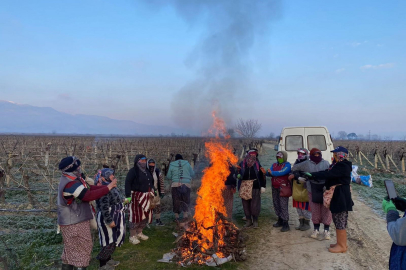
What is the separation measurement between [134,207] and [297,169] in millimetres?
3818

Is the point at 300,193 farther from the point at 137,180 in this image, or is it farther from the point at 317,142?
the point at 317,142

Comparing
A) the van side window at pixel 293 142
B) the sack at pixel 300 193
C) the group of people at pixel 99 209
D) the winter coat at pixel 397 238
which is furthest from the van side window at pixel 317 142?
the winter coat at pixel 397 238

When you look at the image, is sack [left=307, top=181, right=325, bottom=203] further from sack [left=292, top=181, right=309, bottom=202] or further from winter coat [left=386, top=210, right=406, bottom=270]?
winter coat [left=386, top=210, right=406, bottom=270]

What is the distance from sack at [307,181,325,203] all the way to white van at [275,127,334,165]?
427cm

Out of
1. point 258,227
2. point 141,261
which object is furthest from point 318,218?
point 141,261

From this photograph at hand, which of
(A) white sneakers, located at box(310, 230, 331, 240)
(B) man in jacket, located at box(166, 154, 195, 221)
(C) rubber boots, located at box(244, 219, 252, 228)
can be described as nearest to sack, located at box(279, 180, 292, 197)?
(A) white sneakers, located at box(310, 230, 331, 240)

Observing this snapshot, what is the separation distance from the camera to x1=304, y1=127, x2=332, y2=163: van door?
959cm

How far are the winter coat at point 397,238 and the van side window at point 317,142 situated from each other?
752 cm

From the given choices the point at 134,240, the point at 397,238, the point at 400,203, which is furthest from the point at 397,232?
the point at 134,240

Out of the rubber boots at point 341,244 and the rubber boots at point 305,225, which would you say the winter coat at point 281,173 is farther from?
the rubber boots at point 341,244

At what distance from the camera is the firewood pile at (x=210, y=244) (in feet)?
15.7

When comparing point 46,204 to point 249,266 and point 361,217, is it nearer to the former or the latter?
A: point 249,266

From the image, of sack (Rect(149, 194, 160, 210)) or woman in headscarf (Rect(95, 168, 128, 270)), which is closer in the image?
woman in headscarf (Rect(95, 168, 128, 270))

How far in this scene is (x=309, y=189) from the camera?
18.9ft
